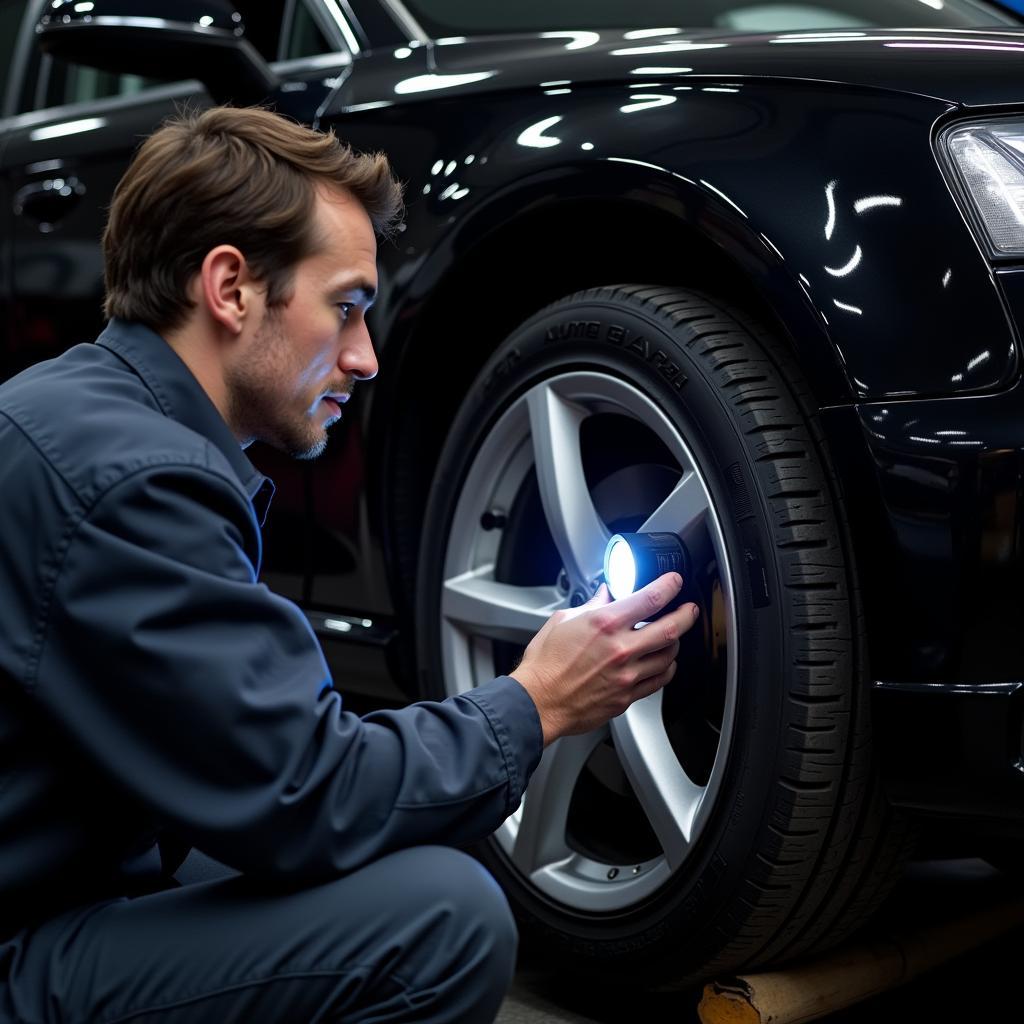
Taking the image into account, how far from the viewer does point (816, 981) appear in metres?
1.69

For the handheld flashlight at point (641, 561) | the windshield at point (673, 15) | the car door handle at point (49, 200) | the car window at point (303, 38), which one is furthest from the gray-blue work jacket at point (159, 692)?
the car door handle at point (49, 200)

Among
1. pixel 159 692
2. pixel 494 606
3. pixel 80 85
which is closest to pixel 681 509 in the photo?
pixel 494 606

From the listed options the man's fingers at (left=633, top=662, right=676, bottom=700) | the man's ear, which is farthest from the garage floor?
the man's ear

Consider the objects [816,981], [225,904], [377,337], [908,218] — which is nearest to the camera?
[225,904]

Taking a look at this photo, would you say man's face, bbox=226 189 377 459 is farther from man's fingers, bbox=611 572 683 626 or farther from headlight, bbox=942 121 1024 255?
headlight, bbox=942 121 1024 255

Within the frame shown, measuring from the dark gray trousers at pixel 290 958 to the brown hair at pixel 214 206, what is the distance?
506mm

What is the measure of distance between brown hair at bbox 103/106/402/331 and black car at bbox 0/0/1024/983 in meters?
0.42

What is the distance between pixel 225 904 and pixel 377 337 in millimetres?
930

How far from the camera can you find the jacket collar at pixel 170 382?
1.32 m

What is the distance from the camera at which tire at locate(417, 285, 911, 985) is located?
1518 millimetres

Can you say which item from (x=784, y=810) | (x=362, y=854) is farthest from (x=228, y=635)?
(x=784, y=810)

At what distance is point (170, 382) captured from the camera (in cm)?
133

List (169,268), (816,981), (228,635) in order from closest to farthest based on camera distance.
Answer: (228,635) < (169,268) < (816,981)

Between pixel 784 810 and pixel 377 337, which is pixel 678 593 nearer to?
pixel 784 810
